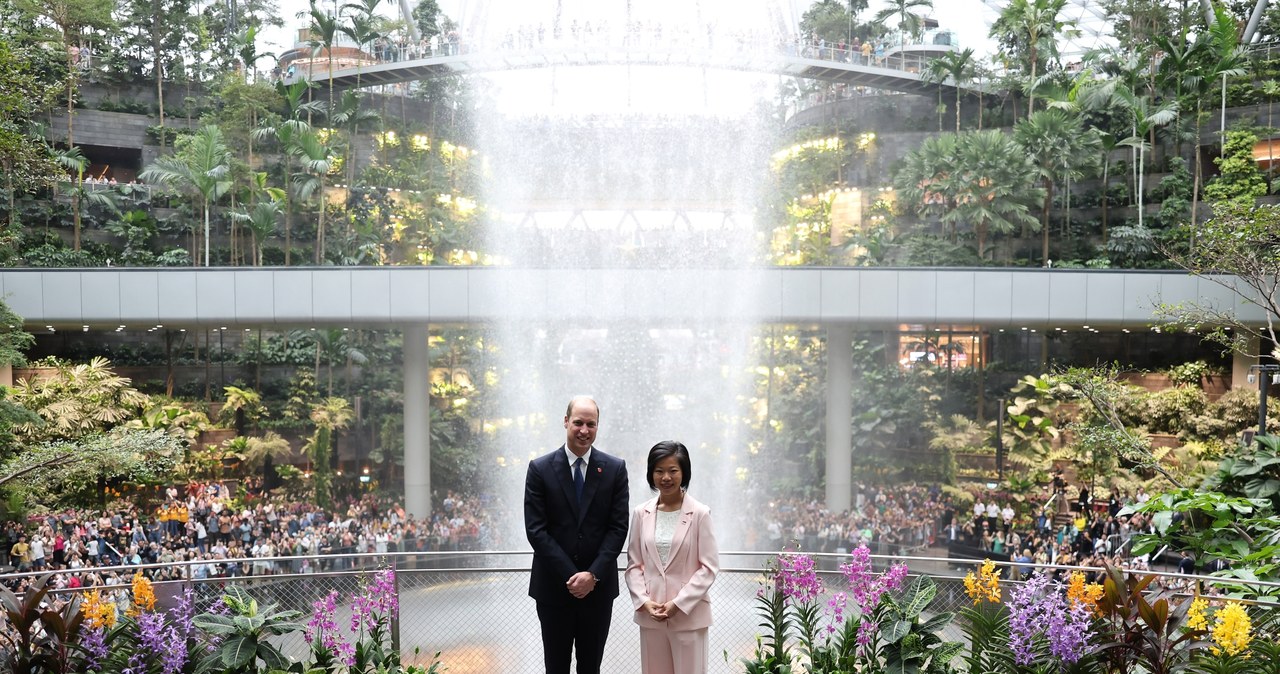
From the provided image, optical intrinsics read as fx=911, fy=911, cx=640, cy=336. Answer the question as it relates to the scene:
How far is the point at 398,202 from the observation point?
108 ft

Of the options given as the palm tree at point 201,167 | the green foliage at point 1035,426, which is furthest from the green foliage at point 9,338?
the green foliage at point 1035,426

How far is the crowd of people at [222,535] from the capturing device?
548 inches

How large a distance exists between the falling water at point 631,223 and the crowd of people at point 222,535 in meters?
1.33

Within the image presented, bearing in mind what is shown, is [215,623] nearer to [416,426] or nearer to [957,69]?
[416,426]

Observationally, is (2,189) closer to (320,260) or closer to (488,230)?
(320,260)

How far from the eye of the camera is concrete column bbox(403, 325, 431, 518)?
20656mm

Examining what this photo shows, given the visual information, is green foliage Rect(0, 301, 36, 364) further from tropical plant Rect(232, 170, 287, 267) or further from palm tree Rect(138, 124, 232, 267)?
tropical plant Rect(232, 170, 287, 267)

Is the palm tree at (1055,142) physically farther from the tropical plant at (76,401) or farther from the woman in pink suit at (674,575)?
the woman in pink suit at (674,575)

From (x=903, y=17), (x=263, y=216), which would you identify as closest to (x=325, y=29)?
(x=263, y=216)

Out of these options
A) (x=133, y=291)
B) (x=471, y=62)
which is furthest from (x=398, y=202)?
(x=133, y=291)

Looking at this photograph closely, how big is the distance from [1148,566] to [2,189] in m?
33.8

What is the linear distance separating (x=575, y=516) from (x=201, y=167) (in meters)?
27.9

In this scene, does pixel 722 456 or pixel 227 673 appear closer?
pixel 227 673

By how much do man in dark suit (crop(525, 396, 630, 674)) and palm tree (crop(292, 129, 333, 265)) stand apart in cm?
2687
